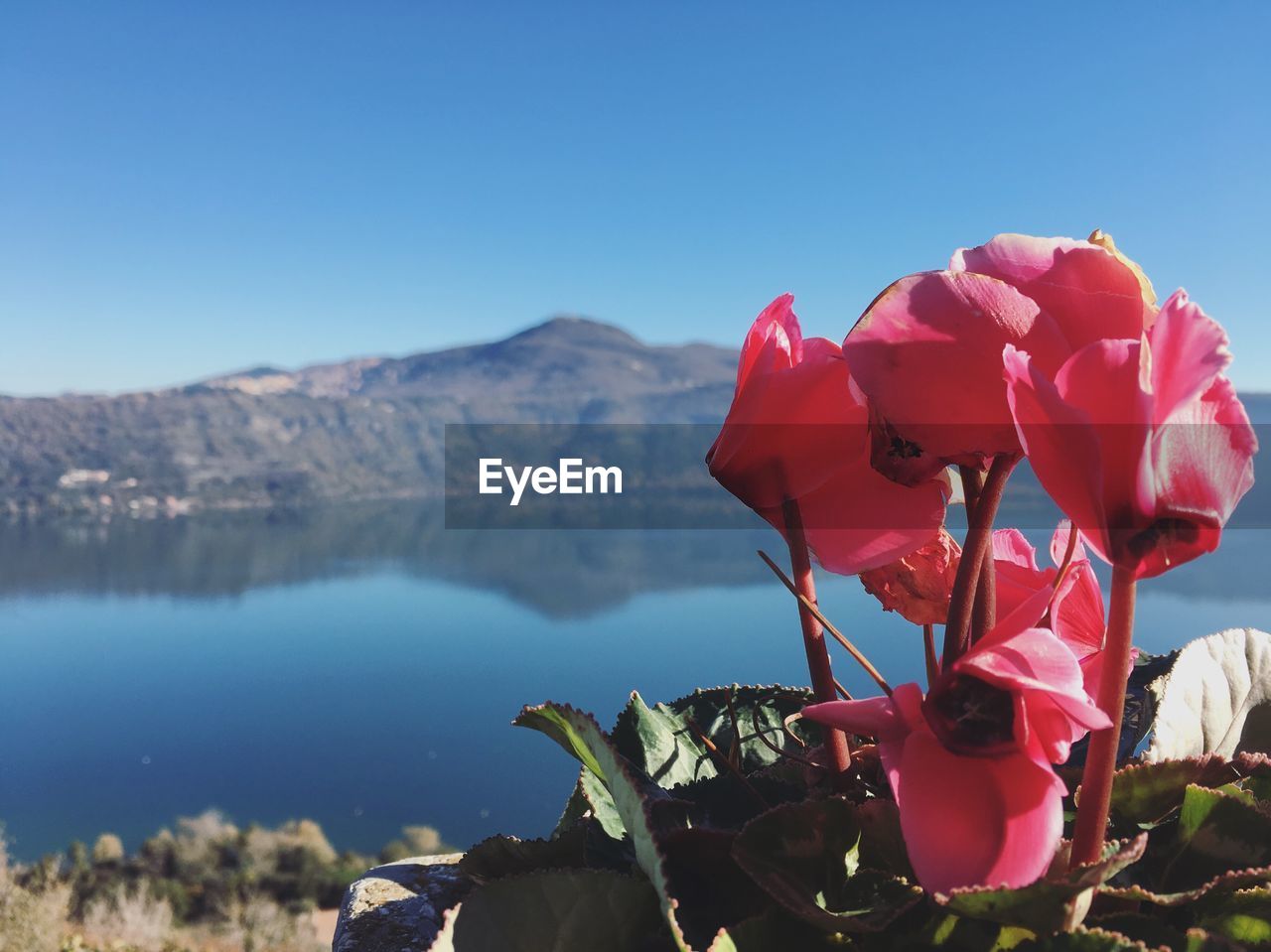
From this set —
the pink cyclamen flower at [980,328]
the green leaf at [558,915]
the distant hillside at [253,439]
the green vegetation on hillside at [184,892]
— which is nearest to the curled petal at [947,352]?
the pink cyclamen flower at [980,328]

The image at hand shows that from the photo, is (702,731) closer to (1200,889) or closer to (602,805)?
(602,805)

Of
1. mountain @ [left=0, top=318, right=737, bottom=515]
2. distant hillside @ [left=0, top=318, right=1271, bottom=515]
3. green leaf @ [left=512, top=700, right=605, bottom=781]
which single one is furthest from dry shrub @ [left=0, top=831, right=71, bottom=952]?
mountain @ [left=0, top=318, right=737, bottom=515]

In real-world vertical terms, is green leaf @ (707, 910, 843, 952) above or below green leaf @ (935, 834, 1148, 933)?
below

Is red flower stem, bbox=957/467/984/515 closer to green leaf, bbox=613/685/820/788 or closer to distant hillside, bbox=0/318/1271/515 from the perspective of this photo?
green leaf, bbox=613/685/820/788

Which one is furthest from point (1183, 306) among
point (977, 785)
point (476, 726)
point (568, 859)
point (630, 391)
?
point (630, 391)

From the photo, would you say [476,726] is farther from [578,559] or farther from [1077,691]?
[1077,691]

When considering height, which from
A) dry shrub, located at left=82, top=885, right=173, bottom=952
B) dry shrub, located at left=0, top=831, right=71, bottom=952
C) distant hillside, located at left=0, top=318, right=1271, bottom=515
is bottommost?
dry shrub, located at left=82, top=885, right=173, bottom=952

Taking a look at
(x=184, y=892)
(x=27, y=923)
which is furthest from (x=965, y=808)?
(x=184, y=892)
